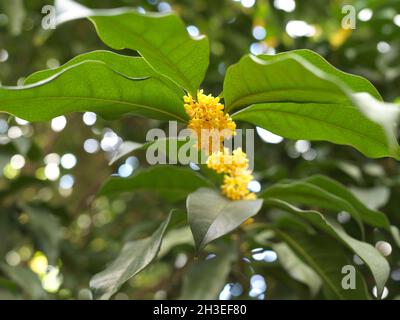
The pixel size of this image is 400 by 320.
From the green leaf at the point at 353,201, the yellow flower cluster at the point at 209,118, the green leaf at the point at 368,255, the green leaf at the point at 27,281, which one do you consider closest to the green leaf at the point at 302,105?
the yellow flower cluster at the point at 209,118

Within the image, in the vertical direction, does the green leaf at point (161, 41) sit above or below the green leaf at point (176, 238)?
above

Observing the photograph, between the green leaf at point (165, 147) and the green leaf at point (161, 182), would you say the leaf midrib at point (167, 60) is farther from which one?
the green leaf at point (161, 182)

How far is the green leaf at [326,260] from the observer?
118 cm

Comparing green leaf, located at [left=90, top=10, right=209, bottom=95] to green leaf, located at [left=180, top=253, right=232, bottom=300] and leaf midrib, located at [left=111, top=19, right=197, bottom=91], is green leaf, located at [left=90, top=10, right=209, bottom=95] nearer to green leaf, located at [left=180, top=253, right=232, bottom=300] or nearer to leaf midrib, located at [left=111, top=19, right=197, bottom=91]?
leaf midrib, located at [left=111, top=19, right=197, bottom=91]

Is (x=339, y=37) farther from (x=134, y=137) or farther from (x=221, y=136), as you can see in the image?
(x=221, y=136)

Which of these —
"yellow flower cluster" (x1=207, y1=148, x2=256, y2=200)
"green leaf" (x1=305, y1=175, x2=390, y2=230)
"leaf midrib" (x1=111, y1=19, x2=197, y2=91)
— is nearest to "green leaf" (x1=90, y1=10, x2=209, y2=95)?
"leaf midrib" (x1=111, y1=19, x2=197, y2=91)

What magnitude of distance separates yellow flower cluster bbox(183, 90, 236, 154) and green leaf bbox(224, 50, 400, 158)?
3 centimetres

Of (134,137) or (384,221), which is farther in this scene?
(134,137)

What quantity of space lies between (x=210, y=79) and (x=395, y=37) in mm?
698

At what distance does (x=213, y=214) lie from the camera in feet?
3.29

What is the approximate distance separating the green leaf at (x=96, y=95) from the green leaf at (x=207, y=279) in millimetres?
464
